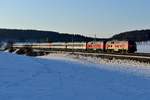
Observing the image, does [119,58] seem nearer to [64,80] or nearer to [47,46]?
[64,80]

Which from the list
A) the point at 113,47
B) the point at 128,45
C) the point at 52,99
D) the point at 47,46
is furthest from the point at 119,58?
the point at 47,46

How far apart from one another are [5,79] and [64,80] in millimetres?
3694

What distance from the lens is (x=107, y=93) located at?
1970 cm

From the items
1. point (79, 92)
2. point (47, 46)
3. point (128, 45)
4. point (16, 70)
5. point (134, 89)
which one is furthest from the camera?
point (47, 46)

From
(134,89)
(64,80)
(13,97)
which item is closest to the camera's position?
(13,97)

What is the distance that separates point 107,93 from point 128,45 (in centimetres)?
5051

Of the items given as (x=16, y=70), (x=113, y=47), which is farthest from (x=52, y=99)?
(x=113, y=47)

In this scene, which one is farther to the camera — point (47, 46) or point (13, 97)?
point (47, 46)

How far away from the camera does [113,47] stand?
75.4 metres

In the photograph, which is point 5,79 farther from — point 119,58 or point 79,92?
point 119,58

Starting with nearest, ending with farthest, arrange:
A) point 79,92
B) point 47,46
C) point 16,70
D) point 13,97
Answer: point 13,97 < point 79,92 < point 16,70 < point 47,46

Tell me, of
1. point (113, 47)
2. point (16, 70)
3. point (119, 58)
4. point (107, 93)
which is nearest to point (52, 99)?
point (107, 93)

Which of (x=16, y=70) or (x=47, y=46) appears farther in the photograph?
(x=47, y=46)

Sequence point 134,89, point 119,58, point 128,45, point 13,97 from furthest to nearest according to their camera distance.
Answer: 1. point 128,45
2. point 119,58
3. point 134,89
4. point 13,97
